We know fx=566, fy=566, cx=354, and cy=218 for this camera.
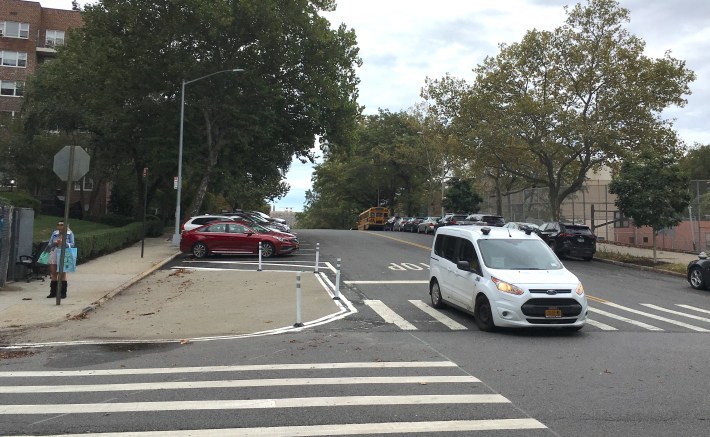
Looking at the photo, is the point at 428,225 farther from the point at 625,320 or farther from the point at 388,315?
the point at 388,315

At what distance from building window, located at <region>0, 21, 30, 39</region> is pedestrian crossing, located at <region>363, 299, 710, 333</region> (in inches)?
1958

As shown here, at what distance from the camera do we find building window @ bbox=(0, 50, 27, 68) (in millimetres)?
48688

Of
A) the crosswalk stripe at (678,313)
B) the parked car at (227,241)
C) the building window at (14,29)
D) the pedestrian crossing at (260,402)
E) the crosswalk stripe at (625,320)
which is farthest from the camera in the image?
the building window at (14,29)

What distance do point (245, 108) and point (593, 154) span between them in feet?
62.4

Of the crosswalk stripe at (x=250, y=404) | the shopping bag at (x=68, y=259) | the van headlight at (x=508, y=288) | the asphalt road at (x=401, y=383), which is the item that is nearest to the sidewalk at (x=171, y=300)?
the shopping bag at (x=68, y=259)

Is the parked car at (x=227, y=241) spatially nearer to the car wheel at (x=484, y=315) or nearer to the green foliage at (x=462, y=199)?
the car wheel at (x=484, y=315)

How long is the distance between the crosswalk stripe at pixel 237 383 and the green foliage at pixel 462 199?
40.2 metres

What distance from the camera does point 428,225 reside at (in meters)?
43.7

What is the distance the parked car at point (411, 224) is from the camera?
47.7 m

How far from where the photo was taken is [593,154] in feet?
99.6

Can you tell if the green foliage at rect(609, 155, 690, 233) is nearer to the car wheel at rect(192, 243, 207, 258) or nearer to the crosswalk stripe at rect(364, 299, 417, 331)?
the crosswalk stripe at rect(364, 299, 417, 331)

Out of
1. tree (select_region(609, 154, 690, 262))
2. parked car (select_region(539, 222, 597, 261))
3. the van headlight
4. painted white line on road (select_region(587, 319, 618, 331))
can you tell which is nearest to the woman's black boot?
the van headlight

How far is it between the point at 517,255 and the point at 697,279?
9342 millimetres

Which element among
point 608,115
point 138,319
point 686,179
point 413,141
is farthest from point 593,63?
point 413,141
